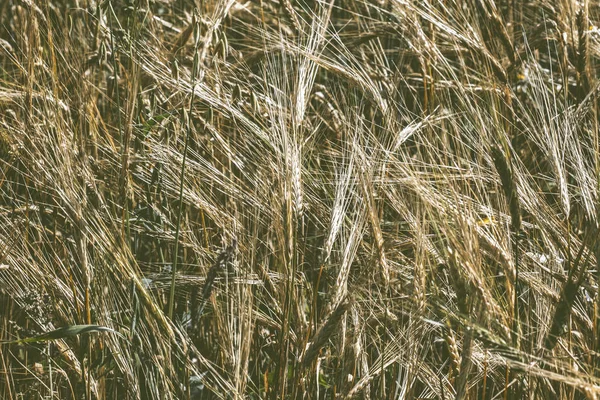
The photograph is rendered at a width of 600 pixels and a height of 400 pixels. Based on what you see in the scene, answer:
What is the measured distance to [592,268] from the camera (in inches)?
60.7

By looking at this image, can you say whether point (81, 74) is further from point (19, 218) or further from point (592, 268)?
point (592, 268)

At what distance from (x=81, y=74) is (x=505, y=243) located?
0.86 meters

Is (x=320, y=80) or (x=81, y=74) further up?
(x=81, y=74)

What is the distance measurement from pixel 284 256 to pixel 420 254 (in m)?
0.21

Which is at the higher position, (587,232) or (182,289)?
(587,232)

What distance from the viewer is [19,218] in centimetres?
177

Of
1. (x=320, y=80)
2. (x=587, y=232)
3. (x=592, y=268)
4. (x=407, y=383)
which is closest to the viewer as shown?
(x=587, y=232)

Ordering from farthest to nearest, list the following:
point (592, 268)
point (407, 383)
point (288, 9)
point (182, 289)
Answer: point (288, 9)
point (182, 289)
point (592, 268)
point (407, 383)

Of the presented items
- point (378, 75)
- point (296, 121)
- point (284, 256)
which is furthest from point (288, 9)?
point (284, 256)

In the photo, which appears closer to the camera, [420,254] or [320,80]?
[420,254]

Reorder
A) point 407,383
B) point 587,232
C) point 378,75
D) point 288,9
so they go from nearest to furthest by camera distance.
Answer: point 587,232 → point 407,383 → point 288,9 → point 378,75

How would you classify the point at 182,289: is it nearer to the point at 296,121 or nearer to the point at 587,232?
the point at 296,121

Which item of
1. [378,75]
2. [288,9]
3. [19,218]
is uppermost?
[288,9]

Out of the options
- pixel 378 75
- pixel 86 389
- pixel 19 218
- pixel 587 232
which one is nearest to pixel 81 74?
pixel 19 218
